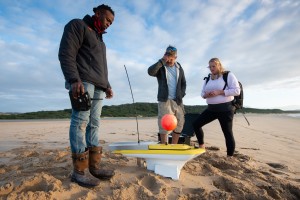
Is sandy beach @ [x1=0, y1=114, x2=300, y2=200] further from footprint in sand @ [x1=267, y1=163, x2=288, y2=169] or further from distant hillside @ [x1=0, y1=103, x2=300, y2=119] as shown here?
distant hillside @ [x1=0, y1=103, x2=300, y2=119]

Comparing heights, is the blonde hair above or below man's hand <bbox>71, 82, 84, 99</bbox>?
above

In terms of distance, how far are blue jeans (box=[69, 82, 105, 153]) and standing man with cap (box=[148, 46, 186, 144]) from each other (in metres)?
1.46

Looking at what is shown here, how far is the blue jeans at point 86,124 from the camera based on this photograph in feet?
9.68

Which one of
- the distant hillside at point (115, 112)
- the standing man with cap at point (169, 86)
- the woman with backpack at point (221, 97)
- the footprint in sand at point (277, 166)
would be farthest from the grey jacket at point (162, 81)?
the distant hillside at point (115, 112)

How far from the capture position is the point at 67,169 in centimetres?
A: 354

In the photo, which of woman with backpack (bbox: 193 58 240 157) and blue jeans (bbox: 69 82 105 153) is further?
woman with backpack (bbox: 193 58 240 157)

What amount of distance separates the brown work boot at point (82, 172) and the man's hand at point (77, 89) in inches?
25.6

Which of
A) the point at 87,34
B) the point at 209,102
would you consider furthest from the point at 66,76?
the point at 209,102

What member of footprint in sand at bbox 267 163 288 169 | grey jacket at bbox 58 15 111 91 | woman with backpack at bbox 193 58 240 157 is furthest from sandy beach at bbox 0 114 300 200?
grey jacket at bbox 58 15 111 91

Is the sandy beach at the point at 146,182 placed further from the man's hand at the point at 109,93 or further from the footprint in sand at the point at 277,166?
the man's hand at the point at 109,93

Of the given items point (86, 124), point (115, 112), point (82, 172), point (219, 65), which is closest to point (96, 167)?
point (82, 172)

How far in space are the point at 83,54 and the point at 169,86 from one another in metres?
1.96

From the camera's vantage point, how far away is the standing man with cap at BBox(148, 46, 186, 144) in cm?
468

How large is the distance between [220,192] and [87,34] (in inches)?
88.7
